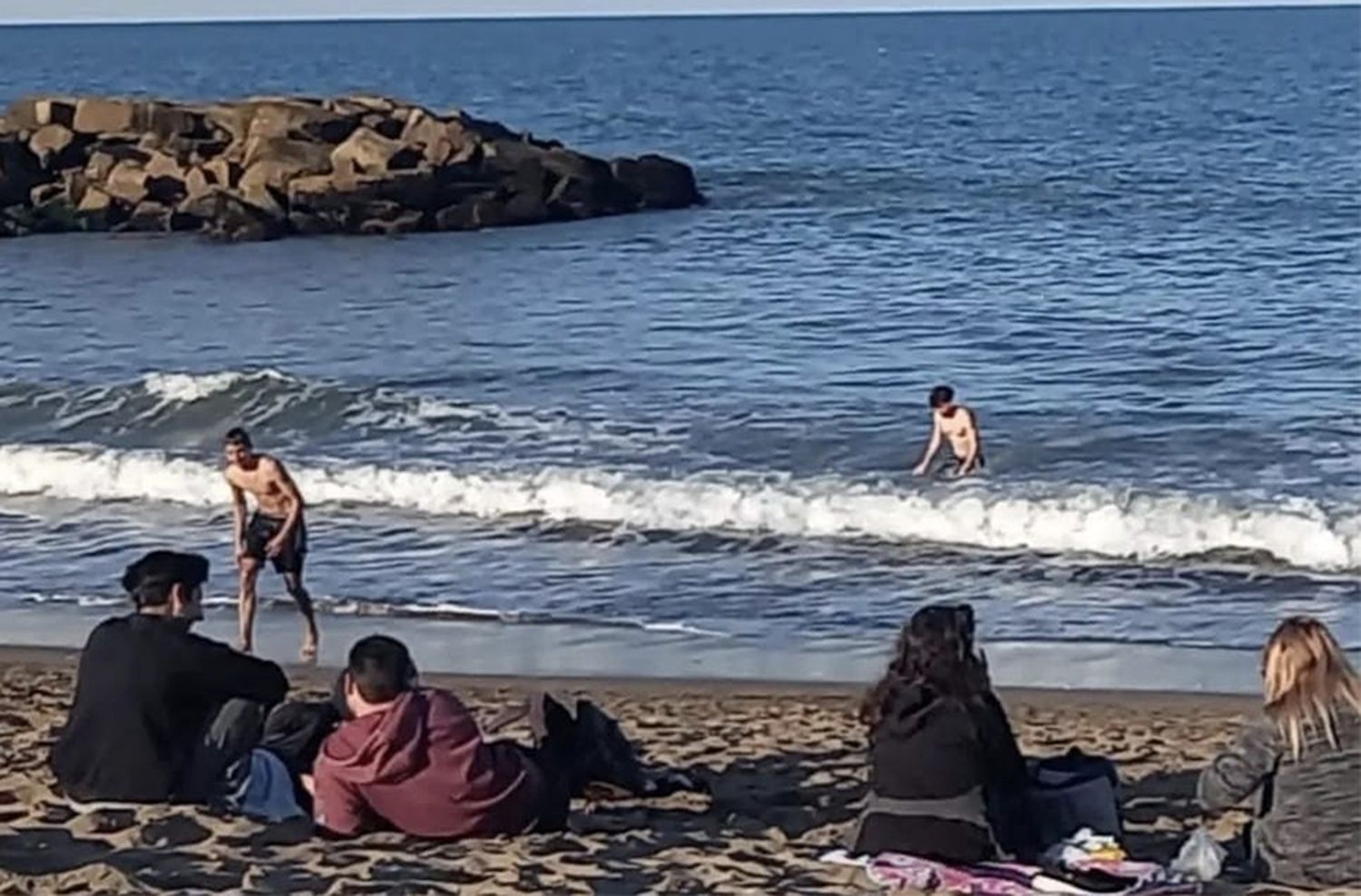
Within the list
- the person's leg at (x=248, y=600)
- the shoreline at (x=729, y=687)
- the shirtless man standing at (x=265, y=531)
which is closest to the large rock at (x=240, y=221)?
the shirtless man standing at (x=265, y=531)

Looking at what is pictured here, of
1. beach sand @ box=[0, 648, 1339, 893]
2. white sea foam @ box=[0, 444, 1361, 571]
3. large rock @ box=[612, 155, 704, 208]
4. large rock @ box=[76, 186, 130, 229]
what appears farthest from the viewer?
large rock @ box=[612, 155, 704, 208]

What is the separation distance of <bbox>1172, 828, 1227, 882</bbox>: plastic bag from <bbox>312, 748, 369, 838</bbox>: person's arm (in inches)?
91.5

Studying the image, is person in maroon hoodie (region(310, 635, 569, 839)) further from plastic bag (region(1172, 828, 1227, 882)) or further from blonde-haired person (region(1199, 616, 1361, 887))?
blonde-haired person (region(1199, 616, 1361, 887))

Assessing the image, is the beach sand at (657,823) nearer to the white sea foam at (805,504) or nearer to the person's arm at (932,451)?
the white sea foam at (805,504)

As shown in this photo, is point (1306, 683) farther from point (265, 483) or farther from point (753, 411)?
point (753, 411)

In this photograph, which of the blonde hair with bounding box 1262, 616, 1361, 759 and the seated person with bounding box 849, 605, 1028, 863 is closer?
the blonde hair with bounding box 1262, 616, 1361, 759

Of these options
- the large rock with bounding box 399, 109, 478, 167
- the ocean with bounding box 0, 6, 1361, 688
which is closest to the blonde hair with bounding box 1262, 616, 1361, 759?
the ocean with bounding box 0, 6, 1361, 688

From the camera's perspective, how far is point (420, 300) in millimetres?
33500

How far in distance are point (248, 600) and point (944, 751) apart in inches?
244

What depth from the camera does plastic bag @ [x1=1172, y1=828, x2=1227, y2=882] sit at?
6.68 meters

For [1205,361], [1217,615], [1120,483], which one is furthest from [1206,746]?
[1205,361]

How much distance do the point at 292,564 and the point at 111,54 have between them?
145 m

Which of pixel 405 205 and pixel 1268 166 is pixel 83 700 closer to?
pixel 405 205

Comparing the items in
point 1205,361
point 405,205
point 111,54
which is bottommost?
point 1205,361
